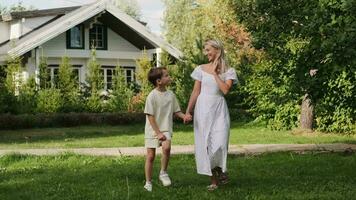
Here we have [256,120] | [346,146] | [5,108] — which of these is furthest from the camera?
[5,108]

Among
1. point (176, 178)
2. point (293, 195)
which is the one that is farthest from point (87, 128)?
point (293, 195)

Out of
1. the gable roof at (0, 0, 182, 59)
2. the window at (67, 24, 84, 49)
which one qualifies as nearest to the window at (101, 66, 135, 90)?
the window at (67, 24, 84, 49)

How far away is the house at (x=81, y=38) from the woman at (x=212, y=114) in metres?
21.9

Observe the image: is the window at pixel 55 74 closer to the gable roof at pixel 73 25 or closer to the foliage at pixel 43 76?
the foliage at pixel 43 76

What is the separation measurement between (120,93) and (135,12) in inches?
1984

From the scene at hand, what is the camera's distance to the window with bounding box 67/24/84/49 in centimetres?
3200

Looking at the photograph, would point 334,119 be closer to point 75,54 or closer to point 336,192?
point 336,192

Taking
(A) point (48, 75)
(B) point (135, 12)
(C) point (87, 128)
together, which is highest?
(B) point (135, 12)

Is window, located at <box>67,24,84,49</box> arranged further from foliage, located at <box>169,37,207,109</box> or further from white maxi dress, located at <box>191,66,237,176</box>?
white maxi dress, located at <box>191,66,237,176</box>

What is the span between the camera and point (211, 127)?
750 cm

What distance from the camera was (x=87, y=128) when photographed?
21.9 meters

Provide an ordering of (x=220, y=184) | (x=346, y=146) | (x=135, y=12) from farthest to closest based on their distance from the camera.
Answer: (x=135, y=12) → (x=346, y=146) → (x=220, y=184)

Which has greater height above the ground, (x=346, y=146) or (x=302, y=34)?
(x=302, y=34)

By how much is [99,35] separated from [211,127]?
2644 cm
